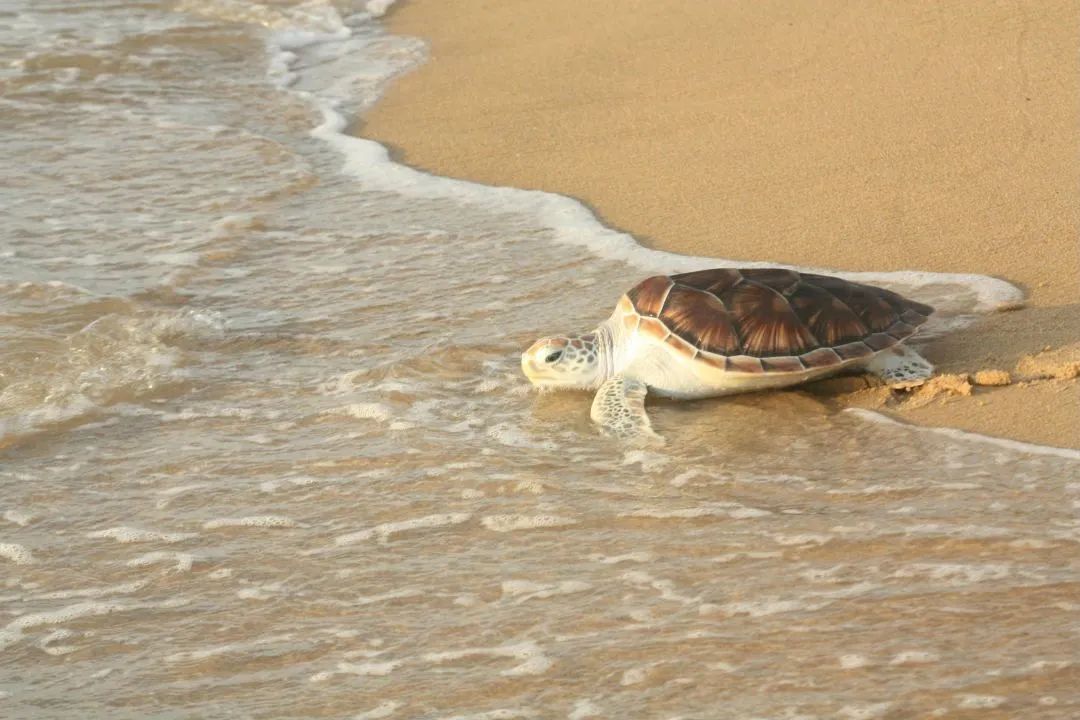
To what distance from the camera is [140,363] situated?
215 inches

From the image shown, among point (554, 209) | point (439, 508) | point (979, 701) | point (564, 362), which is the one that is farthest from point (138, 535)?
point (554, 209)

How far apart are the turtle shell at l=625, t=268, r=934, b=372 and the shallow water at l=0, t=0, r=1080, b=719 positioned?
0.22m

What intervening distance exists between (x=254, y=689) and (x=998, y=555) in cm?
204

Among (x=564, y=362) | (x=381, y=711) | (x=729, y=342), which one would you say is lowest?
(x=381, y=711)

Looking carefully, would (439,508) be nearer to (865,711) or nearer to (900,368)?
(865,711)

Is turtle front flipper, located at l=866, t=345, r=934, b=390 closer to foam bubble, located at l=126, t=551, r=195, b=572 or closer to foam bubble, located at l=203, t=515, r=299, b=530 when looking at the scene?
foam bubble, located at l=203, t=515, r=299, b=530

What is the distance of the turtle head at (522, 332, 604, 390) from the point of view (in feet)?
16.5

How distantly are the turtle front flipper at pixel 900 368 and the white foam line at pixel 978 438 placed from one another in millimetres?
173

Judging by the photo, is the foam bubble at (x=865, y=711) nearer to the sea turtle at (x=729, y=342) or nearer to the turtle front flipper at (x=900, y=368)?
the sea turtle at (x=729, y=342)

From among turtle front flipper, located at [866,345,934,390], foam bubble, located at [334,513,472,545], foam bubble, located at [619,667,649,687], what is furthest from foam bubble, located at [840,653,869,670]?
turtle front flipper, located at [866,345,934,390]

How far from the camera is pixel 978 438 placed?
177 inches

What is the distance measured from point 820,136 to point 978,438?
10.4ft

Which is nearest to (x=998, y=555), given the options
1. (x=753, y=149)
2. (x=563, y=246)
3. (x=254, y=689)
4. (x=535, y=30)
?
(x=254, y=689)

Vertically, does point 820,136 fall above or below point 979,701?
above
